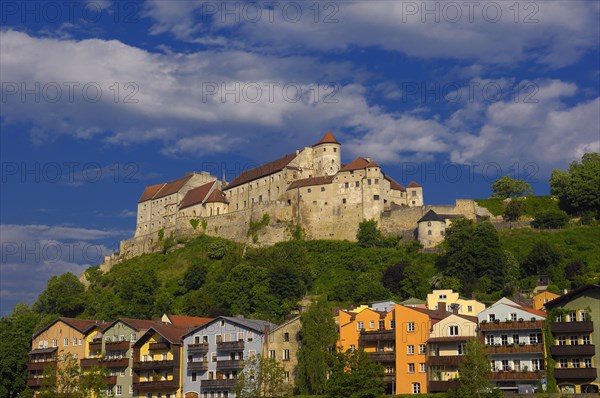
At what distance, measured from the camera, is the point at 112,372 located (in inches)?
3777

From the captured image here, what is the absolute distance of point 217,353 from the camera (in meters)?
91.8

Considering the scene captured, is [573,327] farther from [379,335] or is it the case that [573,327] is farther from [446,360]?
[379,335]

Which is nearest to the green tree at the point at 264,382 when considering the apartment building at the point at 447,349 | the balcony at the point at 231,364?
the balcony at the point at 231,364

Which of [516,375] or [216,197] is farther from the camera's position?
[216,197]

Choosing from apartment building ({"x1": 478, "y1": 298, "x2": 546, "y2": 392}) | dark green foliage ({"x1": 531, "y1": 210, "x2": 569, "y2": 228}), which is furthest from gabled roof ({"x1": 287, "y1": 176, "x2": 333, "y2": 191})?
apartment building ({"x1": 478, "y1": 298, "x2": 546, "y2": 392})

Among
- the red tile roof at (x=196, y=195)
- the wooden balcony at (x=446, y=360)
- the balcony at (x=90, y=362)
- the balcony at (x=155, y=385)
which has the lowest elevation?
the balcony at (x=155, y=385)

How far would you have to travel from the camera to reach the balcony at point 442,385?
7788cm

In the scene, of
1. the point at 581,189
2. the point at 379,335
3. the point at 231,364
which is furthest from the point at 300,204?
the point at 379,335

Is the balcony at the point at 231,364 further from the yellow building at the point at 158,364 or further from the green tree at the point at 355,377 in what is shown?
the green tree at the point at 355,377

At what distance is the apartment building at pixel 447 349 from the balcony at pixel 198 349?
23.1 meters

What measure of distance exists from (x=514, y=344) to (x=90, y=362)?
146 feet

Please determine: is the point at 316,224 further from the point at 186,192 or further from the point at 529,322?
the point at 529,322

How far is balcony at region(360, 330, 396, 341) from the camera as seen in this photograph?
280ft

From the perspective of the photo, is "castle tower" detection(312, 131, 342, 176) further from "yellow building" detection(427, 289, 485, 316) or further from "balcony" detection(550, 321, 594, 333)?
"balcony" detection(550, 321, 594, 333)
